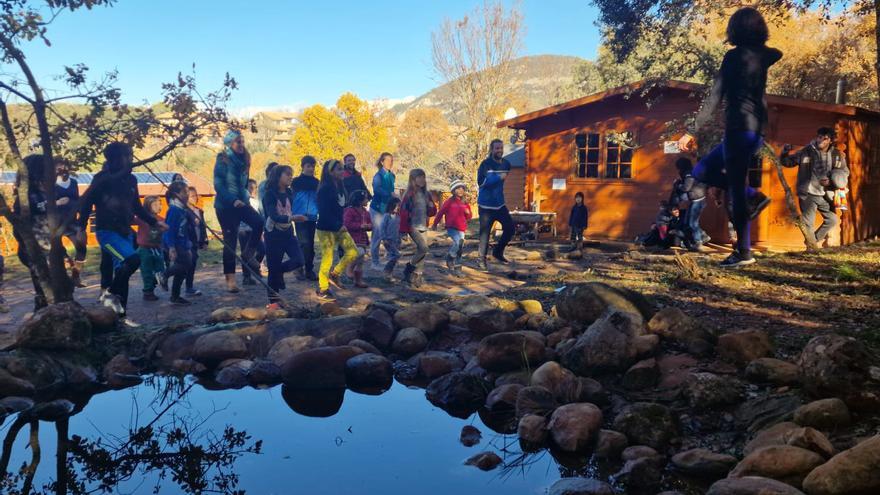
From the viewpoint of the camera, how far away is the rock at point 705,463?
12.7ft

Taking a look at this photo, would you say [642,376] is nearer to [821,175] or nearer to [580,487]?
[580,487]

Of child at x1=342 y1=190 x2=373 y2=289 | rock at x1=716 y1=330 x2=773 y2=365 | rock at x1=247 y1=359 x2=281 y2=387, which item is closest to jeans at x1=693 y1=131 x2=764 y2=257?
rock at x1=716 y1=330 x2=773 y2=365

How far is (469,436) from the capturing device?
15.8 feet

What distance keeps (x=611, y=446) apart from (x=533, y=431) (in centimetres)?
56

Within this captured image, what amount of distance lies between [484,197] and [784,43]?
80.3 feet

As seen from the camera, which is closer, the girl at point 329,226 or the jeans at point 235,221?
the jeans at point 235,221

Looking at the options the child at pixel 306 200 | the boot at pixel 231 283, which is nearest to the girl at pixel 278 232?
the child at pixel 306 200

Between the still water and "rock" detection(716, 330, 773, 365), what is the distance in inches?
67.8

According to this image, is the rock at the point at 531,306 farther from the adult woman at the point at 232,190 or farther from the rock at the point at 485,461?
the adult woman at the point at 232,190

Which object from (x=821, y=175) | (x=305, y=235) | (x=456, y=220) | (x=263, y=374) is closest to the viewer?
(x=263, y=374)

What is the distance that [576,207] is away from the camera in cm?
1445

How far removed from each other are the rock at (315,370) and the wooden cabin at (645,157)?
1020 centimetres

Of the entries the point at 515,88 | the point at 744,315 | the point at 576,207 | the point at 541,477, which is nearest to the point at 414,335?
the point at 541,477

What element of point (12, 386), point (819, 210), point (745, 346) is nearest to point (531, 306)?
point (745, 346)
